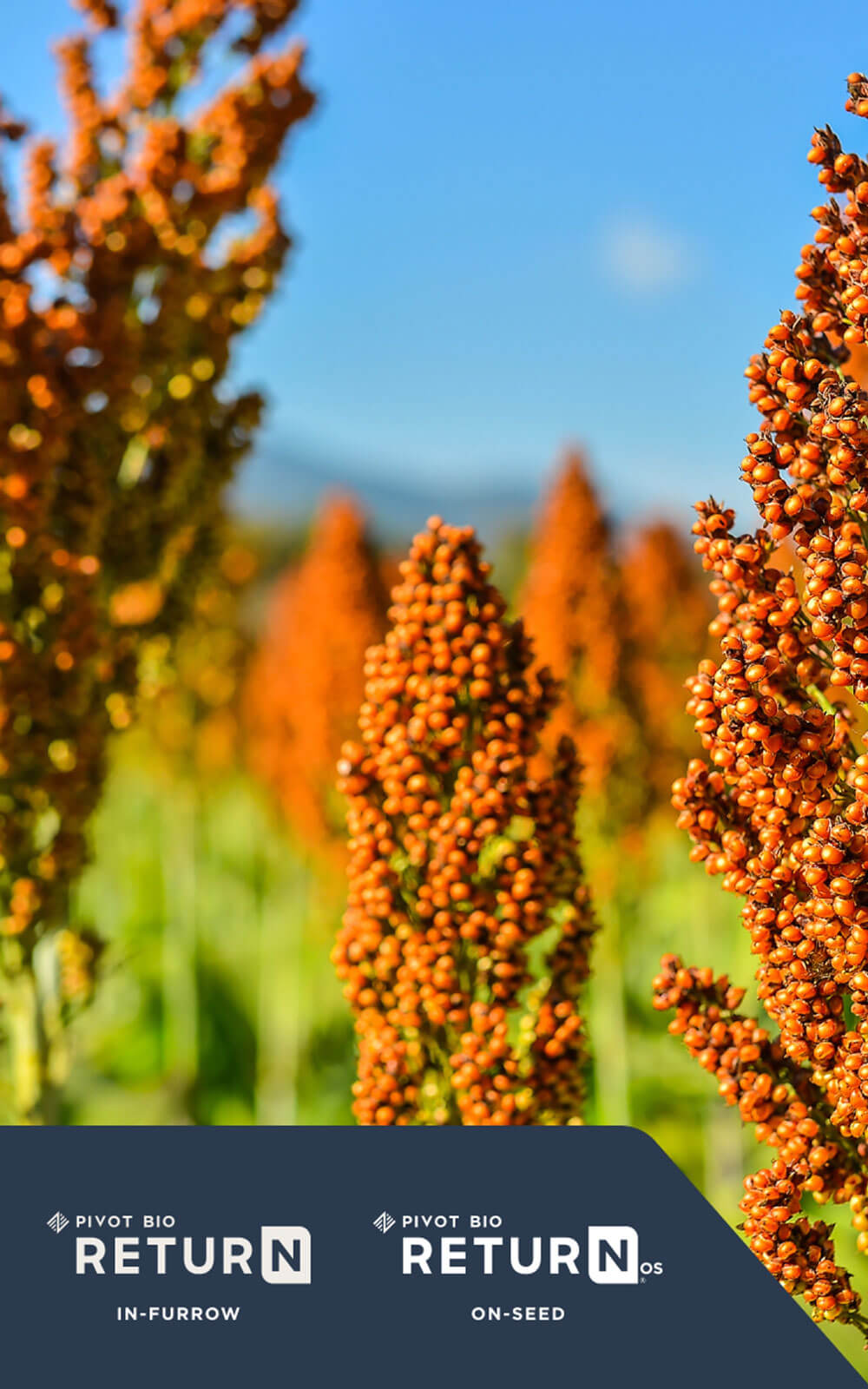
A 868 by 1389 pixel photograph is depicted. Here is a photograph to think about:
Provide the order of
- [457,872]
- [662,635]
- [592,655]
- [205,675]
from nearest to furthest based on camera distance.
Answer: [457,872]
[592,655]
[662,635]
[205,675]

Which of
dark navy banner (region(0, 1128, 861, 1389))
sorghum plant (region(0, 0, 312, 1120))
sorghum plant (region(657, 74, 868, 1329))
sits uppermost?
sorghum plant (region(0, 0, 312, 1120))

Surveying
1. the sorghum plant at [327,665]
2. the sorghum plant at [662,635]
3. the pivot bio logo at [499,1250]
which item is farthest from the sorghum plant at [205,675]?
the pivot bio logo at [499,1250]

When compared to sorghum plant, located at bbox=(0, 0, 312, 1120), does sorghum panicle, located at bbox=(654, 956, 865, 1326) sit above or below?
below

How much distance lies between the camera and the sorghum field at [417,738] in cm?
202

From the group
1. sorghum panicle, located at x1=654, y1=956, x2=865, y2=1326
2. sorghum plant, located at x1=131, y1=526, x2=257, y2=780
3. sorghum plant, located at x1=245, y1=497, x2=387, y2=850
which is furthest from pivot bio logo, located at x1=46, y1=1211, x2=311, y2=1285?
sorghum plant, located at x1=245, y1=497, x2=387, y2=850

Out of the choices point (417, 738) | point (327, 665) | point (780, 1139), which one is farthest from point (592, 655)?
point (780, 1139)

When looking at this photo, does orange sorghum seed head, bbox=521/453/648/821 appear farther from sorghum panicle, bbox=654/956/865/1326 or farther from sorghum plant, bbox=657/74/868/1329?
sorghum plant, bbox=657/74/868/1329

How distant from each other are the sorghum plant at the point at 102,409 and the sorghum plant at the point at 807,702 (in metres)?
2.77

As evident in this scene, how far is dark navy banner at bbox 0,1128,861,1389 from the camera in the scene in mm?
2217

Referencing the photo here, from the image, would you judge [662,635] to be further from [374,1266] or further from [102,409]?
[374,1266]

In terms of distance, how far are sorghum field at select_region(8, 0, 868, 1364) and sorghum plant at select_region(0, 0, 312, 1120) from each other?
0.02 m

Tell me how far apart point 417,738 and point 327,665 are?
4880 mm

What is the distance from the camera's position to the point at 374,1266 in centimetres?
227

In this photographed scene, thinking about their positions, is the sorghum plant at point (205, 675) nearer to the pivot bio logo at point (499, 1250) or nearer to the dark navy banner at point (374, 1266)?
the dark navy banner at point (374, 1266)
